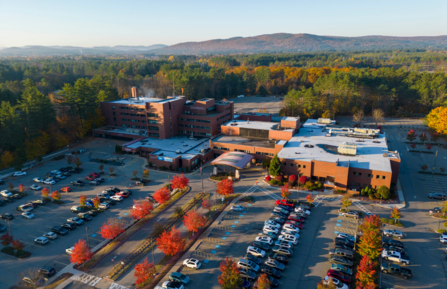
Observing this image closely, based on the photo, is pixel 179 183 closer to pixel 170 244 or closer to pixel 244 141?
pixel 170 244

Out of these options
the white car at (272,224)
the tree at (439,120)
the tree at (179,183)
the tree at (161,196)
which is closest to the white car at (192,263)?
the white car at (272,224)

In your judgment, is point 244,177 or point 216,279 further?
point 244,177

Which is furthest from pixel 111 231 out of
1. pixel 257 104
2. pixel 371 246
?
pixel 257 104

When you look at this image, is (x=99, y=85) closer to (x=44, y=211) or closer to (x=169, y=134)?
(x=169, y=134)

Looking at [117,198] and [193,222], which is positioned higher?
[193,222]

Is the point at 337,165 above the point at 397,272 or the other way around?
above

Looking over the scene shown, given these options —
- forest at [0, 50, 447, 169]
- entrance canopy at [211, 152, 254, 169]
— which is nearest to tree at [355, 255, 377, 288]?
entrance canopy at [211, 152, 254, 169]

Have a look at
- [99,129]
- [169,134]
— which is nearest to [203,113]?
[169,134]
